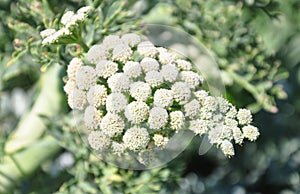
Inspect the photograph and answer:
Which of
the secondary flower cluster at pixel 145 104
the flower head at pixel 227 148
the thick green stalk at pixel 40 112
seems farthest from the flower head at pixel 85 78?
the thick green stalk at pixel 40 112

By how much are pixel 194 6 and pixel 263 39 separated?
24cm

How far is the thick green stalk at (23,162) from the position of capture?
1525 mm

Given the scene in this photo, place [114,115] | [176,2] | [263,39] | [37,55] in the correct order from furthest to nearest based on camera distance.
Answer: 1. [263,39]
2. [176,2]
3. [37,55]
4. [114,115]

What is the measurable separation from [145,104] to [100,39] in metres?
0.37

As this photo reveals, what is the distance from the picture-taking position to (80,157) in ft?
4.81

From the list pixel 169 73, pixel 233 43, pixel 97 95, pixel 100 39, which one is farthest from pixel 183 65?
pixel 233 43

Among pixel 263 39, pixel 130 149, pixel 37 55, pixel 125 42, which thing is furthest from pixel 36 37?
pixel 263 39

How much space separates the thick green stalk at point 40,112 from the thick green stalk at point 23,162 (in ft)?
0.07

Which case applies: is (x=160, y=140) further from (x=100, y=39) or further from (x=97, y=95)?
(x=100, y=39)

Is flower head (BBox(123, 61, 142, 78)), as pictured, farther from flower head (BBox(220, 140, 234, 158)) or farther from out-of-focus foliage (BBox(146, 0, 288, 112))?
out-of-focus foliage (BBox(146, 0, 288, 112))

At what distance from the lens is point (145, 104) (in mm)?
996

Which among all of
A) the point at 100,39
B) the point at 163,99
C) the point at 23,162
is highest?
the point at 163,99

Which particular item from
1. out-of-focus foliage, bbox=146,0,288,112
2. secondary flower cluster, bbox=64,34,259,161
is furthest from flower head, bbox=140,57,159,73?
out-of-focus foliage, bbox=146,0,288,112

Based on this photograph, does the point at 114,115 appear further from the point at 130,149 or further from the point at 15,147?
the point at 15,147
